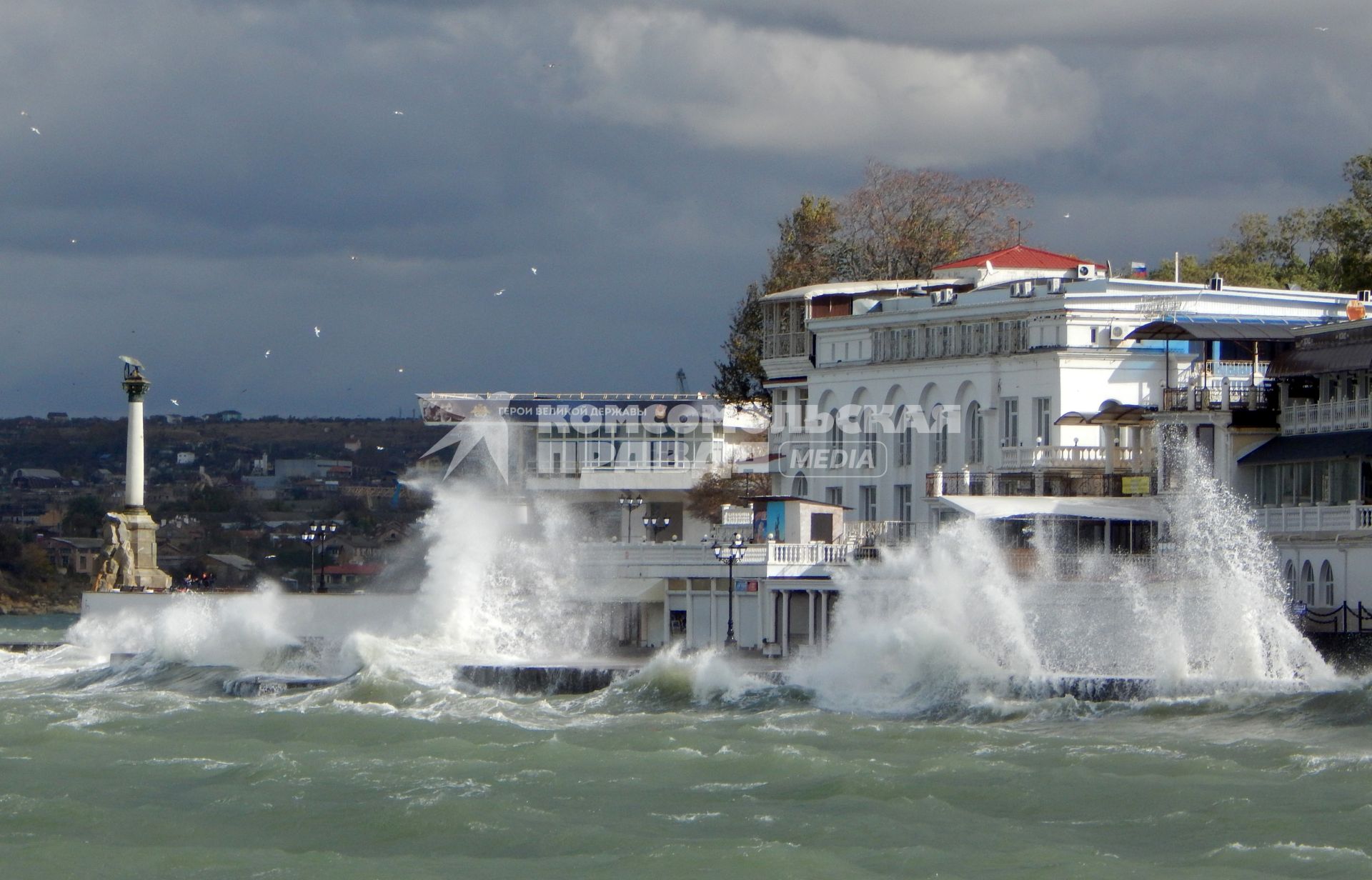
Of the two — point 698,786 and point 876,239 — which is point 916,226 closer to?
point 876,239

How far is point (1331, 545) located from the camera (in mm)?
47844

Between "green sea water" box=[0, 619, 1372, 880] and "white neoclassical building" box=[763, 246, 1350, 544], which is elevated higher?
"white neoclassical building" box=[763, 246, 1350, 544]

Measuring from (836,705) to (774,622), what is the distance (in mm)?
10031

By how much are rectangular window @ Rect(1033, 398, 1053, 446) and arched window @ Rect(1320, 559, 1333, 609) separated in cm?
1066

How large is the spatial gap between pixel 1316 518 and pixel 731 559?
12.8 m

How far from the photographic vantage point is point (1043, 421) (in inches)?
2298

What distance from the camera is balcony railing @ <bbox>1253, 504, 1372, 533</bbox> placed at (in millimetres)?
47688

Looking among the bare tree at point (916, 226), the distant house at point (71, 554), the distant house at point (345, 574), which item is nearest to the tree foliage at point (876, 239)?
the bare tree at point (916, 226)

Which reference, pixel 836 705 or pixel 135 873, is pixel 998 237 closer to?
pixel 836 705

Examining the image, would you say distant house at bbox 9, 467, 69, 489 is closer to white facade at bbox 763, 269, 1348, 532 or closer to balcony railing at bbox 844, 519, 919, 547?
white facade at bbox 763, 269, 1348, 532

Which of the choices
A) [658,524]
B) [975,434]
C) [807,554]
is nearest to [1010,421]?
[975,434]

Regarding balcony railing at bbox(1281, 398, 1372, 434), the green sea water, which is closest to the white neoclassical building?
balcony railing at bbox(1281, 398, 1372, 434)

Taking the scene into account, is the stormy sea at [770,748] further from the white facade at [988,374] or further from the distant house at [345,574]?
the distant house at [345,574]

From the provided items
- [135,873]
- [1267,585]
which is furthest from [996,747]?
[135,873]
